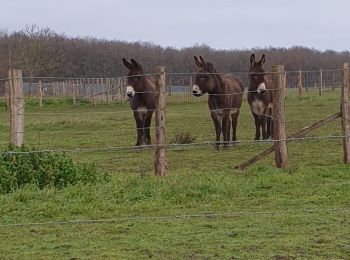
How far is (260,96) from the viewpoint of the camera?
15.2 meters

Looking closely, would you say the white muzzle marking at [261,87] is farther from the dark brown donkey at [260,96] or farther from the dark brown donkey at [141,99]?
the dark brown donkey at [141,99]

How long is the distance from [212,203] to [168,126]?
43.1ft

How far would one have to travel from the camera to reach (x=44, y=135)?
1938 centimetres

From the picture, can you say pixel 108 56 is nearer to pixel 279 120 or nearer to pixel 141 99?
pixel 141 99

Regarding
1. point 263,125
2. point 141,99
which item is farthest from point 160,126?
point 263,125

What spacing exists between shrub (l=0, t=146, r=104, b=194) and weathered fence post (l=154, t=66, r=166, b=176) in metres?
1.10

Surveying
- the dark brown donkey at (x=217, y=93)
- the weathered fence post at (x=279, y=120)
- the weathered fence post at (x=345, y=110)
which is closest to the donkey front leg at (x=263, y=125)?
the dark brown donkey at (x=217, y=93)

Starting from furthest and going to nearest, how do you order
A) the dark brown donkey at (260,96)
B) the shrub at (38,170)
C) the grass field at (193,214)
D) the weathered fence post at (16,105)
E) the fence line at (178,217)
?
the dark brown donkey at (260,96), the weathered fence post at (16,105), the shrub at (38,170), the fence line at (178,217), the grass field at (193,214)

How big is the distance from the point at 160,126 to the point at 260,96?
17.8ft

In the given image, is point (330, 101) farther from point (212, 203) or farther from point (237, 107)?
point (212, 203)

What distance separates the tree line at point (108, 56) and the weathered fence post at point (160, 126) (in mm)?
43008

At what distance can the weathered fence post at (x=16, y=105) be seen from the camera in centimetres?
994

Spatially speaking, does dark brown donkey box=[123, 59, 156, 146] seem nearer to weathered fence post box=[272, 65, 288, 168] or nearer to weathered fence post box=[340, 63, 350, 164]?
weathered fence post box=[272, 65, 288, 168]

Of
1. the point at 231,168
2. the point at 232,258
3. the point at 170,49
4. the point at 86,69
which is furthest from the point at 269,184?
the point at 170,49
